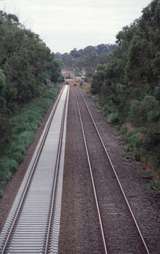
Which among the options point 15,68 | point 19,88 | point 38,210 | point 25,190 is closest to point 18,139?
point 25,190

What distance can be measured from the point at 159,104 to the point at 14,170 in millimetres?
9483

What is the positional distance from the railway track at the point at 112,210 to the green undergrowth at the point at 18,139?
165 inches

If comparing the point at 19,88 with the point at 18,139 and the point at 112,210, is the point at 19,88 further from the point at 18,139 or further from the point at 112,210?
the point at 112,210

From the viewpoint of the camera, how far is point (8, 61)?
52344mm

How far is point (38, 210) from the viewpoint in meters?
18.8

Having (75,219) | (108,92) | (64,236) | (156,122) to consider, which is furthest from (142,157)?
(108,92)

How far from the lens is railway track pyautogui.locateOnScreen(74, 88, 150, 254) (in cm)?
1527

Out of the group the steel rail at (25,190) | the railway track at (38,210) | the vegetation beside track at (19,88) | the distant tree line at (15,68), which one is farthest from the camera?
the distant tree line at (15,68)

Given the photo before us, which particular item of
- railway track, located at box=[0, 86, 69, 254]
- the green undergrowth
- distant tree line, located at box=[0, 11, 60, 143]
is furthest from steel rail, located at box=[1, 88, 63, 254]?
distant tree line, located at box=[0, 11, 60, 143]

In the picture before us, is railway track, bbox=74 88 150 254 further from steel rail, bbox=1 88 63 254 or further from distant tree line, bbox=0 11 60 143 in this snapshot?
distant tree line, bbox=0 11 60 143

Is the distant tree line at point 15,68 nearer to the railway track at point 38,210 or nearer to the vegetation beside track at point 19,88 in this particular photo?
the vegetation beside track at point 19,88

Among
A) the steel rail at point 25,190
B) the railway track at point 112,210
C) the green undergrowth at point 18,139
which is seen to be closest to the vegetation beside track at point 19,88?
the green undergrowth at point 18,139

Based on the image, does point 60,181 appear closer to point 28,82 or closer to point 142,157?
point 142,157

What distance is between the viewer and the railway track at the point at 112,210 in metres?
15.3
